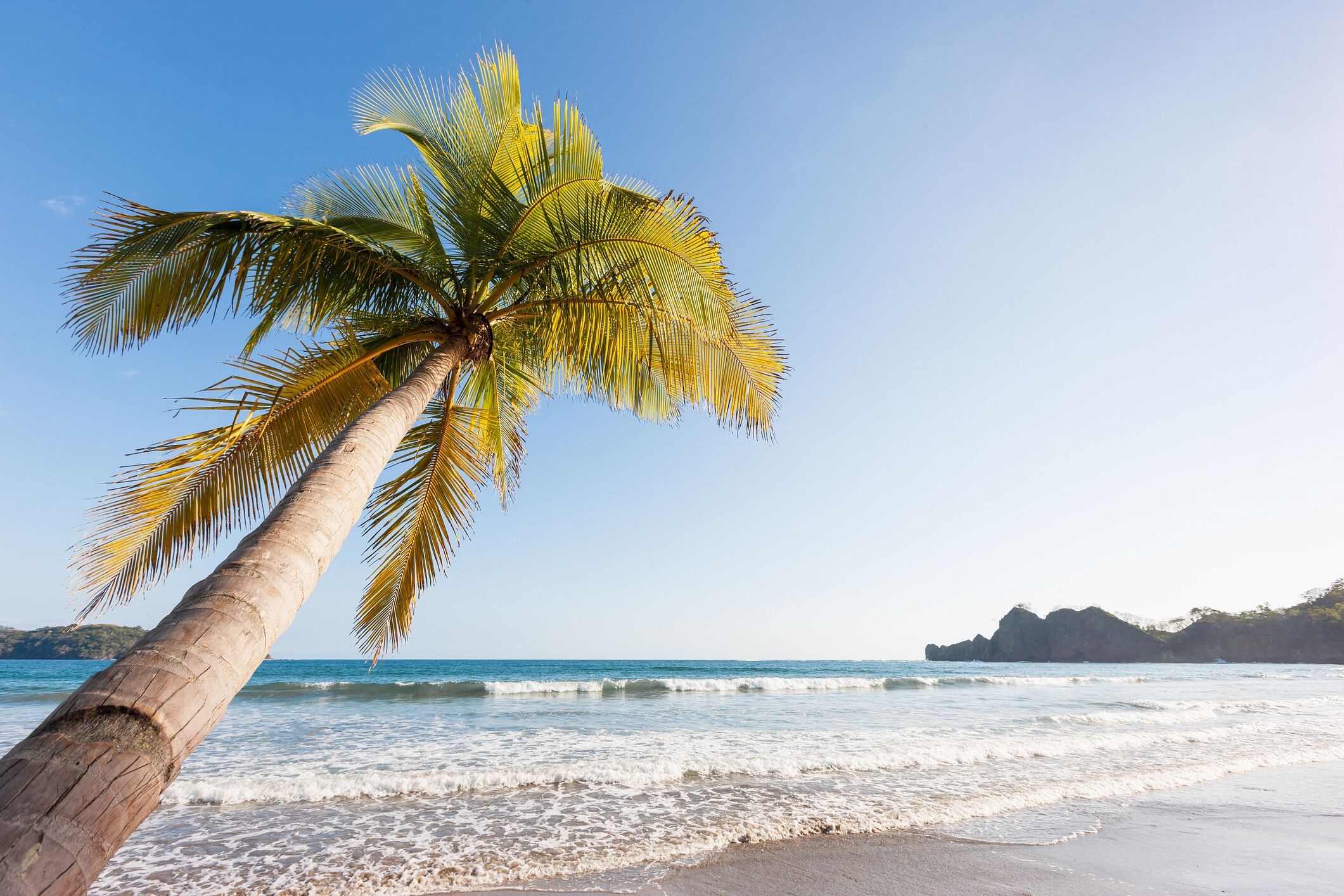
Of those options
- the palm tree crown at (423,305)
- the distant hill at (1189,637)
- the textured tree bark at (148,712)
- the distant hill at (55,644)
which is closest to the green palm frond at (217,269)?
the palm tree crown at (423,305)

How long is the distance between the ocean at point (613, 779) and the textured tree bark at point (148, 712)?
382 cm

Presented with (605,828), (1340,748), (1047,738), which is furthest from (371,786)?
(1340,748)

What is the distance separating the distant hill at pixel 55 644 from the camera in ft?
191

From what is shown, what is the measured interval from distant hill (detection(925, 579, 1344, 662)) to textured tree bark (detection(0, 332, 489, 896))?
330 ft

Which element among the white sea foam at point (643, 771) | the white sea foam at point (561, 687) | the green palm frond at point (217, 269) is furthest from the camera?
the white sea foam at point (561, 687)

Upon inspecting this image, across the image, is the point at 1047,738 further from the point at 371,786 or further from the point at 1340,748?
the point at 371,786

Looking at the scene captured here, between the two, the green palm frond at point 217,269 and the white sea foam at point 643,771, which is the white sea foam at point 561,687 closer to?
the white sea foam at point 643,771

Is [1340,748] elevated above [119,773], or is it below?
below

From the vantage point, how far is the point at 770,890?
4910 millimetres

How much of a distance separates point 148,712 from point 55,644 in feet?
308

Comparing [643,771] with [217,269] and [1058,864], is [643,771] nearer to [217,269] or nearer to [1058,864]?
[1058,864]

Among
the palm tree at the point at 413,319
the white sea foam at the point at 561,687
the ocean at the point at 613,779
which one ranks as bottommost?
the white sea foam at the point at 561,687

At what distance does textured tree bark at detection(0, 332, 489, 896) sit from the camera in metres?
1.47

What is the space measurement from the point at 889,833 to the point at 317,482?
6.43m
